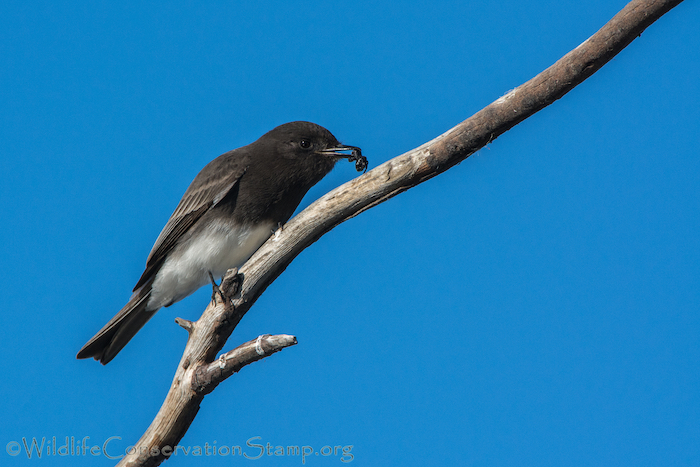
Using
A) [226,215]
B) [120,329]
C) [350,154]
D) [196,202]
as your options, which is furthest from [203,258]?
[350,154]

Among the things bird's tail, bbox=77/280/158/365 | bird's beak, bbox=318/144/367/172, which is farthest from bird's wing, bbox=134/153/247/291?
bird's beak, bbox=318/144/367/172

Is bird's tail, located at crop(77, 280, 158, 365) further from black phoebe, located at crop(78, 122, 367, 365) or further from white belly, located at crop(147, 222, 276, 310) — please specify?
white belly, located at crop(147, 222, 276, 310)

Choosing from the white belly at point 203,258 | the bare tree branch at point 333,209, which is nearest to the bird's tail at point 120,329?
the white belly at point 203,258

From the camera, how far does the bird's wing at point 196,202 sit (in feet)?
24.2

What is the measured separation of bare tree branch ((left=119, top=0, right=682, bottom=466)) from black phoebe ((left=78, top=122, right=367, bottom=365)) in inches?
38.2

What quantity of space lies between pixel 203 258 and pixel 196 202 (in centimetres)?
73

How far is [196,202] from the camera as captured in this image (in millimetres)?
7602


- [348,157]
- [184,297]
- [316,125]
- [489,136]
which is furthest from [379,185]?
[184,297]

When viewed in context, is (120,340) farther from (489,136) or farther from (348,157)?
(489,136)

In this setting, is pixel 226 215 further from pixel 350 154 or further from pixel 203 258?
pixel 350 154

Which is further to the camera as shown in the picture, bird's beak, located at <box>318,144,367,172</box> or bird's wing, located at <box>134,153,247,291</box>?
bird's wing, located at <box>134,153,247,291</box>

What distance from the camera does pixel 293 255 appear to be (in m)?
6.30

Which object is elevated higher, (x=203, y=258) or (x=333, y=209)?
(x=203, y=258)

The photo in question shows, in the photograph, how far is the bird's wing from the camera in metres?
7.39
